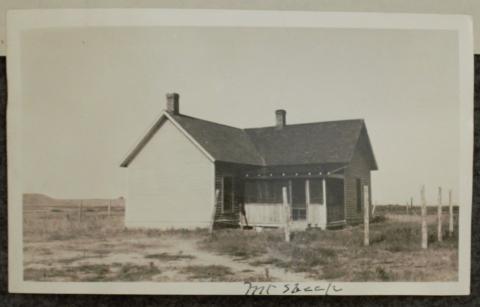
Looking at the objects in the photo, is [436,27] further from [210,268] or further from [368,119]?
[210,268]

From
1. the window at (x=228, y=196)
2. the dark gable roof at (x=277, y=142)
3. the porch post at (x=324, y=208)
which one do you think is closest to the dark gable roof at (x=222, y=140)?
the dark gable roof at (x=277, y=142)


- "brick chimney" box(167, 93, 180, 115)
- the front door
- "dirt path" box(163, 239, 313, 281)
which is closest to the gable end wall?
the front door

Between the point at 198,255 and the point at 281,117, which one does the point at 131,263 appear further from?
the point at 281,117

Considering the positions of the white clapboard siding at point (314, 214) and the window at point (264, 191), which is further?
the window at point (264, 191)

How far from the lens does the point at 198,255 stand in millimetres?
1612

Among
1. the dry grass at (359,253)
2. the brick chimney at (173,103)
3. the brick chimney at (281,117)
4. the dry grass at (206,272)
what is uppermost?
the brick chimney at (173,103)

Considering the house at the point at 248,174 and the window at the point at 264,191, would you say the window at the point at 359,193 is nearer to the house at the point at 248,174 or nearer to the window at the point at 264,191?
the house at the point at 248,174

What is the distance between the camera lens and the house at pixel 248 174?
1.65 meters

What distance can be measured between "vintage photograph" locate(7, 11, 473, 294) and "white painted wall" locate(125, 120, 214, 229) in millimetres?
11

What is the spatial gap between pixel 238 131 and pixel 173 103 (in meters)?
0.21

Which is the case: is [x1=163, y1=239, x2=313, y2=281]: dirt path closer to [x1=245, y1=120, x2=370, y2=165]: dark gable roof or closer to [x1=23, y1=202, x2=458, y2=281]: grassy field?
[x1=23, y1=202, x2=458, y2=281]: grassy field

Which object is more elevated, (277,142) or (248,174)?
(277,142)

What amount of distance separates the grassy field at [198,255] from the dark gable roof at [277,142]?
22 centimetres

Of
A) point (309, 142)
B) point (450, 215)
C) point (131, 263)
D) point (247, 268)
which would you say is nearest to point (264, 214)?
point (247, 268)
